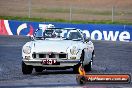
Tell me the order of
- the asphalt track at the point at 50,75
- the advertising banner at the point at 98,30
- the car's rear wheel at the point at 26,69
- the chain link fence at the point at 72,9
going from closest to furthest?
1. the asphalt track at the point at 50,75
2. the car's rear wheel at the point at 26,69
3. the advertising banner at the point at 98,30
4. the chain link fence at the point at 72,9

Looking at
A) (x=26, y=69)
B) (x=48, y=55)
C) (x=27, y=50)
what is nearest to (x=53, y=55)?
(x=48, y=55)

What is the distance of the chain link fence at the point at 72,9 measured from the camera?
57.7 m

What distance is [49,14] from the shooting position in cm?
5950

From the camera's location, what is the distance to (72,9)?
62781 millimetres

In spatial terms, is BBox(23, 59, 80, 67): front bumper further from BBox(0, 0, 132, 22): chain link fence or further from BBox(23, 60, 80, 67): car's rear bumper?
BBox(0, 0, 132, 22): chain link fence

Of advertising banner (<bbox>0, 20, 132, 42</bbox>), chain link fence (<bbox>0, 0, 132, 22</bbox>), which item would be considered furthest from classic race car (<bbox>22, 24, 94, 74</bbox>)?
chain link fence (<bbox>0, 0, 132, 22</bbox>)

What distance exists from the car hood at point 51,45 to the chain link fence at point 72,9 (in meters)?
36.5

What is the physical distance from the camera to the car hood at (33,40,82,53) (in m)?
17.4

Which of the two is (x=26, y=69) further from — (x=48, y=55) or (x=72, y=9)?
(x=72, y=9)

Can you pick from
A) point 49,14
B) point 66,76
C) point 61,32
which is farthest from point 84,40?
point 49,14

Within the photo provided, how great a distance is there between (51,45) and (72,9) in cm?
4526

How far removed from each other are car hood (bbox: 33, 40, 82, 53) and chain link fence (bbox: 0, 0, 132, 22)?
120ft

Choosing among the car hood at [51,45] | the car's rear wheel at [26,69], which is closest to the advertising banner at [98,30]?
the car hood at [51,45]

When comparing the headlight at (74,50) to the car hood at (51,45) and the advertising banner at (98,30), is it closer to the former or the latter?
the car hood at (51,45)
